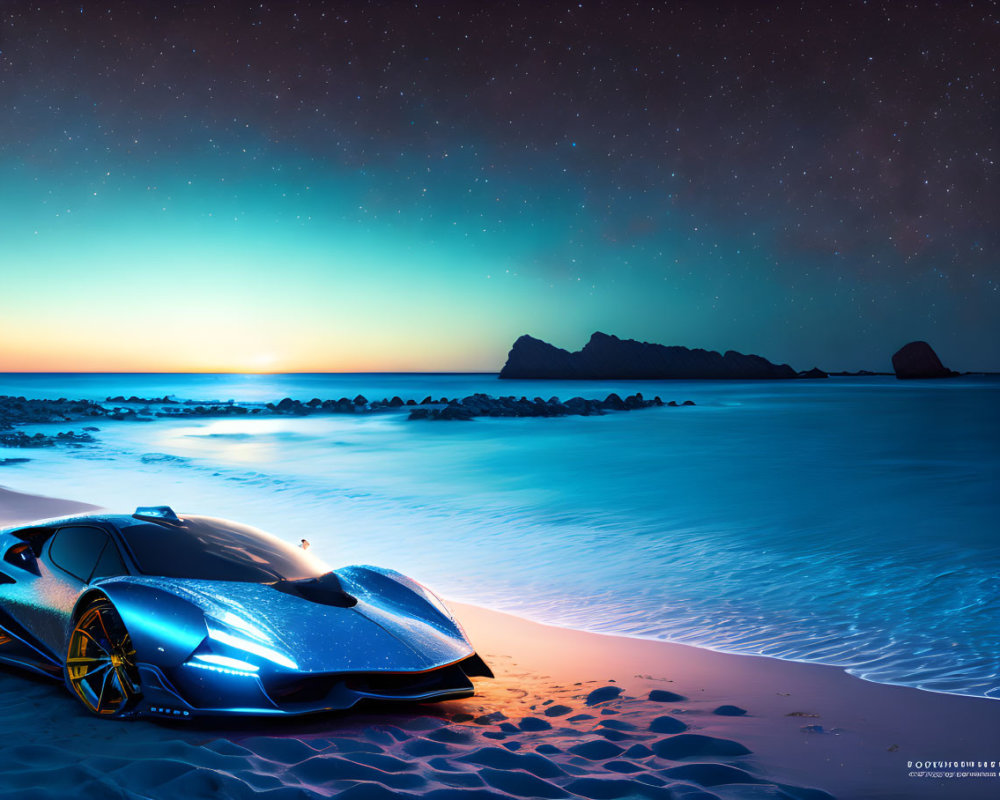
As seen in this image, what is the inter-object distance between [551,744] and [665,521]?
26.4ft

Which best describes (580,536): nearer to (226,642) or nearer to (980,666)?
(980,666)

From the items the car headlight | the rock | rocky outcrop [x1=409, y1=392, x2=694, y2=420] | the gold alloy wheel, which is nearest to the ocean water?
the rock

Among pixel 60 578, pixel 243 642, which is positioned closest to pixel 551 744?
pixel 243 642

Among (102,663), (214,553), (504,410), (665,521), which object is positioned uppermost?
(504,410)

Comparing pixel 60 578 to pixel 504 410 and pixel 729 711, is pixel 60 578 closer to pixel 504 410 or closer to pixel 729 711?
pixel 729 711

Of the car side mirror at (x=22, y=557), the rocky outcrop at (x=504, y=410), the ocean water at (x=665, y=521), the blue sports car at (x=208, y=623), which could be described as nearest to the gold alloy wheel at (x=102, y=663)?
the blue sports car at (x=208, y=623)

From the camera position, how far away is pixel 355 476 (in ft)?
55.8

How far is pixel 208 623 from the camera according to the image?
3.47 meters

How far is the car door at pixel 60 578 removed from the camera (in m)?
4.00

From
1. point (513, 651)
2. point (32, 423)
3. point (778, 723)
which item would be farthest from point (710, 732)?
point (32, 423)

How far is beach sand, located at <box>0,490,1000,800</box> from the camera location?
2.96 meters

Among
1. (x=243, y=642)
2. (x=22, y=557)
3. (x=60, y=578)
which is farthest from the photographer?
(x=22, y=557)

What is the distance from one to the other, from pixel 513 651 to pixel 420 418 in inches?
1278

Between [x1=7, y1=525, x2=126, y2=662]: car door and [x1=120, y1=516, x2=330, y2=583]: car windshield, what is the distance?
154 millimetres
